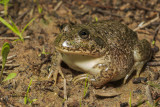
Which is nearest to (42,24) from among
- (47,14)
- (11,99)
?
(47,14)

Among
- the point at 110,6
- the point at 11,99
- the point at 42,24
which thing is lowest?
the point at 11,99

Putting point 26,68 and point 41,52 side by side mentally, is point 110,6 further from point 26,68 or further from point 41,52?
point 26,68

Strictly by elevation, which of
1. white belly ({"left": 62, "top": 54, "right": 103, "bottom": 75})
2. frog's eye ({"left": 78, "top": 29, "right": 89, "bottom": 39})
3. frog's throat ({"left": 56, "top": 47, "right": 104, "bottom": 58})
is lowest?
white belly ({"left": 62, "top": 54, "right": 103, "bottom": 75})

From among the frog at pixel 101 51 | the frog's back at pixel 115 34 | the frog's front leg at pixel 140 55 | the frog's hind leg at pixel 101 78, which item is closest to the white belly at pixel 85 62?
the frog at pixel 101 51

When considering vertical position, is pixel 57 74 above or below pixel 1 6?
below

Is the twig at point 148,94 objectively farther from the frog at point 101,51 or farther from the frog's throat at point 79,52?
the frog's throat at point 79,52

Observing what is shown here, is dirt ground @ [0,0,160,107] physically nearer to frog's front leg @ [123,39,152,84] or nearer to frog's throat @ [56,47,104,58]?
frog's front leg @ [123,39,152,84]

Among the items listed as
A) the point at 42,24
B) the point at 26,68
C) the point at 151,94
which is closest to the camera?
the point at 151,94

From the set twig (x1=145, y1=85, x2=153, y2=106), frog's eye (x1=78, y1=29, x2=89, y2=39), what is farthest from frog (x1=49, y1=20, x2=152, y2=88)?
twig (x1=145, y1=85, x2=153, y2=106)
